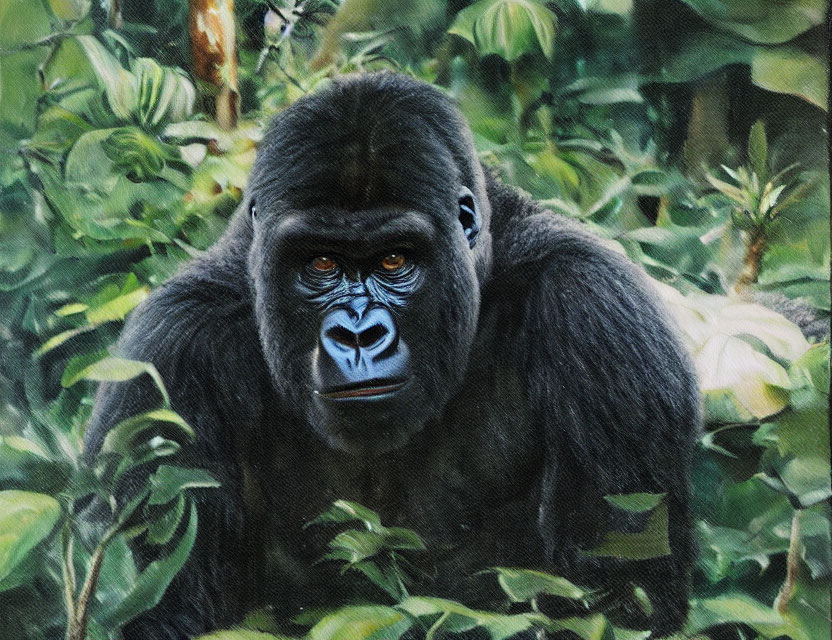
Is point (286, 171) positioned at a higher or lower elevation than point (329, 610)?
higher

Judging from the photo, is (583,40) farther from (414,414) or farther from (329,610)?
(329,610)

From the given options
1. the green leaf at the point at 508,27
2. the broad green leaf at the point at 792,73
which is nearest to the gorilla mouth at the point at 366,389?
the green leaf at the point at 508,27

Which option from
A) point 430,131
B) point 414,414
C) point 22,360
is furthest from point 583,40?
point 22,360

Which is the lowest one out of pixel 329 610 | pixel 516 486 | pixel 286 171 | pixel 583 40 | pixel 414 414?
pixel 329 610

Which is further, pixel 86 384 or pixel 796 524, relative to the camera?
pixel 86 384

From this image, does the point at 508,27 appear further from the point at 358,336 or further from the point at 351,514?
the point at 351,514

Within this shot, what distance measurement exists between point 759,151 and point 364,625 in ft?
3.71

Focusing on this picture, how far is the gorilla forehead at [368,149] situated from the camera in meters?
2.01

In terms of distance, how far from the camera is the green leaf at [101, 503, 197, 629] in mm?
1955

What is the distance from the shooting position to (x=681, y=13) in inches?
79.6

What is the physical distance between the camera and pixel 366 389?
1952 mm

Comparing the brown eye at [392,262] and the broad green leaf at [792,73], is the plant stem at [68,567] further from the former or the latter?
the broad green leaf at [792,73]

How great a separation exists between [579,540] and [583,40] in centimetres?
95

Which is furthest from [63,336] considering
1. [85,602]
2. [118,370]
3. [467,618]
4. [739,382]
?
[739,382]
